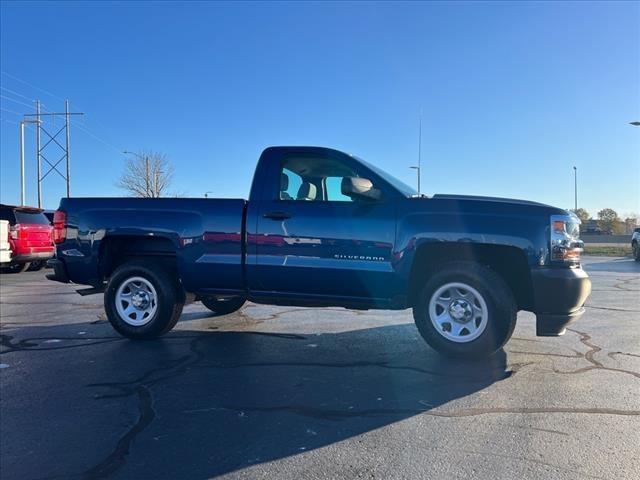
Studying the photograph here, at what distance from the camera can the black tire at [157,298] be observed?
6.07m

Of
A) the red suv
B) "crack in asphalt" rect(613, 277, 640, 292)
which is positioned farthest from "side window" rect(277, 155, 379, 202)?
the red suv

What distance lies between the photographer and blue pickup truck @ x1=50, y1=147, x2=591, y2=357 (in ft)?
16.3

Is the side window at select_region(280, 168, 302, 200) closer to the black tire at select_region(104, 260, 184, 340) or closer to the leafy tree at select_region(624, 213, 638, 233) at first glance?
the black tire at select_region(104, 260, 184, 340)

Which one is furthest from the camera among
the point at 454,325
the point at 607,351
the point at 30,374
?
the point at 607,351

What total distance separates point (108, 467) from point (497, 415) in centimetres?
254

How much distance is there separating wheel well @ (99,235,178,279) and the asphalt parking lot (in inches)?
34.9

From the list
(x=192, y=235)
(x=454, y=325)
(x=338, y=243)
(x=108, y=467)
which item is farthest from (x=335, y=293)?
(x=108, y=467)

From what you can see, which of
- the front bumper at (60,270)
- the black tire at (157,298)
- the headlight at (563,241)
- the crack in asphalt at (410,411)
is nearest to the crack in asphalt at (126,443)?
the crack in asphalt at (410,411)

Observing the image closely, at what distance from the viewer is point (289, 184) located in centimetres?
585

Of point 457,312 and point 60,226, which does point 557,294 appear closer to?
point 457,312

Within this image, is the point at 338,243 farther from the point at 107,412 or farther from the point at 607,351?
the point at 607,351

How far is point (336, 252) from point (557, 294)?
6.83ft

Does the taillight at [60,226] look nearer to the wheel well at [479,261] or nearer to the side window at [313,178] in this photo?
the side window at [313,178]

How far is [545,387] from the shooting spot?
14.1 ft
